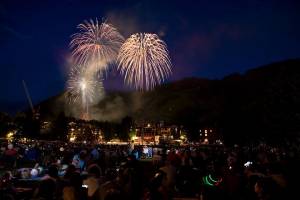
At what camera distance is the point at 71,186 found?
26.8ft

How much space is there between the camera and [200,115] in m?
104

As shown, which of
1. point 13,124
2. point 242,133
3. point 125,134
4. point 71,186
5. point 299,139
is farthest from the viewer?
point 125,134

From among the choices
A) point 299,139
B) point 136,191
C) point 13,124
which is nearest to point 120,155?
point 299,139

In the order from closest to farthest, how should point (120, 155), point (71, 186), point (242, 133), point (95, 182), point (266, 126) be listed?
point (71, 186) → point (95, 182) → point (120, 155) → point (266, 126) → point (242, 133)

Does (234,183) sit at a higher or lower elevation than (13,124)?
lower

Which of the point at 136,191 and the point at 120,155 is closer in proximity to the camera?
the point at 136,191

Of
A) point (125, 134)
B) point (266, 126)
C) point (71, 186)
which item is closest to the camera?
point (71, 186)

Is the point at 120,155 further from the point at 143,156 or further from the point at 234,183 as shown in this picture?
the point at 234,183

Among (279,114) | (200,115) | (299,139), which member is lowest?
(299,139)

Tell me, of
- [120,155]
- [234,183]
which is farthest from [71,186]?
[120,155]

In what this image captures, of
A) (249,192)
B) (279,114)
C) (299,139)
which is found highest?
(279,114)

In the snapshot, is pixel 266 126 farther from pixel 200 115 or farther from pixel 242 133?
pixel 200 115

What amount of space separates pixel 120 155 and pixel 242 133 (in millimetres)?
24391

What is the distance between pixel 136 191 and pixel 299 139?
58.2 ft
